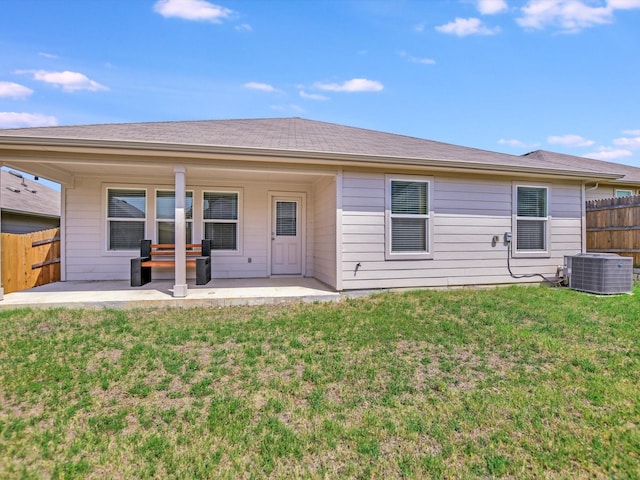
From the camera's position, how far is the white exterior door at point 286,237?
7684 millimetres

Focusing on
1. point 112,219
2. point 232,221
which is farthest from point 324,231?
point 112,219

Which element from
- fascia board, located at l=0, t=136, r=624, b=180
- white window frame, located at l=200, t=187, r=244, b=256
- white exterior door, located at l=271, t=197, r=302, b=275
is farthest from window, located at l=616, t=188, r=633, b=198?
white window frame, located at l=200, t=187, r=244, b=256

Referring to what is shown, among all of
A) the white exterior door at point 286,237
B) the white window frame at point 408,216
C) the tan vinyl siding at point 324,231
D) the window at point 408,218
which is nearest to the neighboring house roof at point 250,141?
the white window frame at point 408,216

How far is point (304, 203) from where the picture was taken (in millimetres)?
7797

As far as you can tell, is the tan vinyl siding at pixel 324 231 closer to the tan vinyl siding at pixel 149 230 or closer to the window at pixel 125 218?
the tan vinyl siding at pixel 149 230

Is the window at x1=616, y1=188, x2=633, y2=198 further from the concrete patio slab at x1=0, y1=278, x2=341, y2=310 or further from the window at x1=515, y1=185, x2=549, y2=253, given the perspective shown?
the concrete patio slab at x1=0, y1=278, x2=341, y2=310

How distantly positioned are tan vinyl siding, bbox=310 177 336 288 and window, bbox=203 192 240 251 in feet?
6.05

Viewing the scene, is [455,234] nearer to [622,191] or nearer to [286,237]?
[286,237]

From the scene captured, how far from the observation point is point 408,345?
3654 mm

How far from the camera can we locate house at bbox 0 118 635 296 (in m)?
5.30

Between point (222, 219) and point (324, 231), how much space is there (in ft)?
8.17

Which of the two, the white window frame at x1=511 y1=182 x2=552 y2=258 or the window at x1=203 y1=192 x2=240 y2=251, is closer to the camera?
the white window frame at x1=511 y1=182 x2=552 y2=258

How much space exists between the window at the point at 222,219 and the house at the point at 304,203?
0.02 metres

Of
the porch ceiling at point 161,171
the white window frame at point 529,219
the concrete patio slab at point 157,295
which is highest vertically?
the porch ceiling at point 161,171
